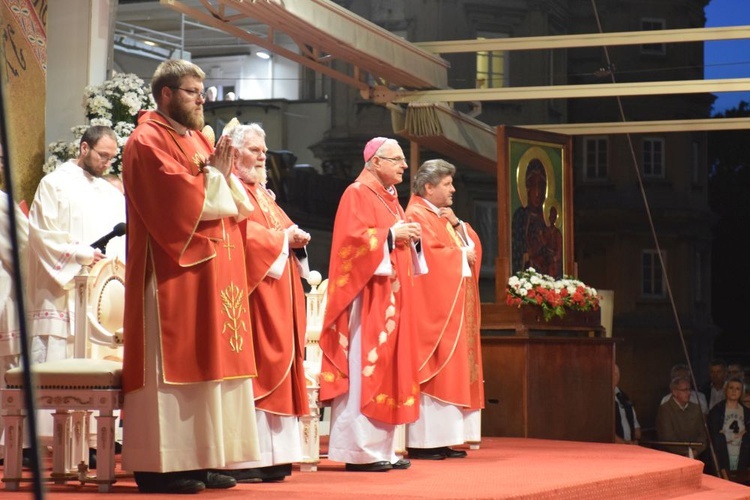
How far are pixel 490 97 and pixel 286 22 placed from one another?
2924 mm

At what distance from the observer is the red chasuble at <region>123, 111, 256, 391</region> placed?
4465mm

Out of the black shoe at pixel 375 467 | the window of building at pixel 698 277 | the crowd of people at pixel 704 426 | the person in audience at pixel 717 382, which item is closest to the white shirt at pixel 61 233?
the black shoe at pixel 375 467

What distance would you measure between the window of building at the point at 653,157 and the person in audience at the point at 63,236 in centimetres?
1353

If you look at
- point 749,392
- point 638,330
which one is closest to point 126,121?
point 749,392

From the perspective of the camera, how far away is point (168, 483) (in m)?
4.49

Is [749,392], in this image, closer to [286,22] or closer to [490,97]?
[490,97]

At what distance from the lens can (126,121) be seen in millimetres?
7746

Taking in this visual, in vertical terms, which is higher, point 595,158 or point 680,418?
point 595,158

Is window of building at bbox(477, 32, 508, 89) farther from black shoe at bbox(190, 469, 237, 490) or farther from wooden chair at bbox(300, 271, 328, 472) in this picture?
black shoe at bbox(190, 469, 237, 490)

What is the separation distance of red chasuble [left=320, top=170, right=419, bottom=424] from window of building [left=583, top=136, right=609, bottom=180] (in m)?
13.1

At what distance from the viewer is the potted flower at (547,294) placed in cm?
943

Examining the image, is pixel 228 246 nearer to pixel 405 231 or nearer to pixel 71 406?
pixel 71 406

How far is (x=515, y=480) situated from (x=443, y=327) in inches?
68.3

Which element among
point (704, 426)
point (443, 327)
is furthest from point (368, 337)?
point (704, 426)
